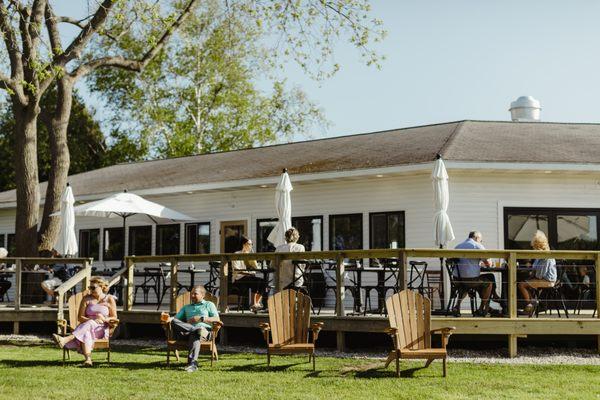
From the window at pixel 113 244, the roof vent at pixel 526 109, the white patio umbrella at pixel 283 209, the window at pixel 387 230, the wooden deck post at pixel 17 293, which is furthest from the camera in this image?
the roof vent at pixel 526 109

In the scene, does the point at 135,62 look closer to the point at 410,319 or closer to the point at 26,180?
the point at 26,180

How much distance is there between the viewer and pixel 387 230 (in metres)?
16.2

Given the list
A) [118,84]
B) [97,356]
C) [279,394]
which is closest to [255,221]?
[97,356]

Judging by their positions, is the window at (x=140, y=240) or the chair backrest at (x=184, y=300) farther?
the window at (x=140, y=240)

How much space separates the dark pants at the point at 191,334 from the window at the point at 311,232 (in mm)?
6741

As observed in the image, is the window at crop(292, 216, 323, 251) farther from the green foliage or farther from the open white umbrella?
the green foliage

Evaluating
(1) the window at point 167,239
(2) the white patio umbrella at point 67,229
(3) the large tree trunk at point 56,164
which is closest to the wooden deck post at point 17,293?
(2) the white patio umbrella at point 67,229

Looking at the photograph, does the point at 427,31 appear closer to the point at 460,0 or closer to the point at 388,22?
the point at 388,22

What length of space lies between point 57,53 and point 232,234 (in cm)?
540

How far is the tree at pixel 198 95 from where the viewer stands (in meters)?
37.5

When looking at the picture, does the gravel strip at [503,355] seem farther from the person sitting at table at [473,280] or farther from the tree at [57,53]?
the tree at [57,53]

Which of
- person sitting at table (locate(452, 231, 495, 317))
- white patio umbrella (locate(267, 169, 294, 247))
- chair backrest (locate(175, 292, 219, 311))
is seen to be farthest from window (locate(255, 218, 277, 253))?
person sitting at table (locate(452, 231, 495, 317))

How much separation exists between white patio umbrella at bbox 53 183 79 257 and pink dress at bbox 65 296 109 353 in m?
4.93

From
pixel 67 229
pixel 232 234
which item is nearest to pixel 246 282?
pixel 67 229
